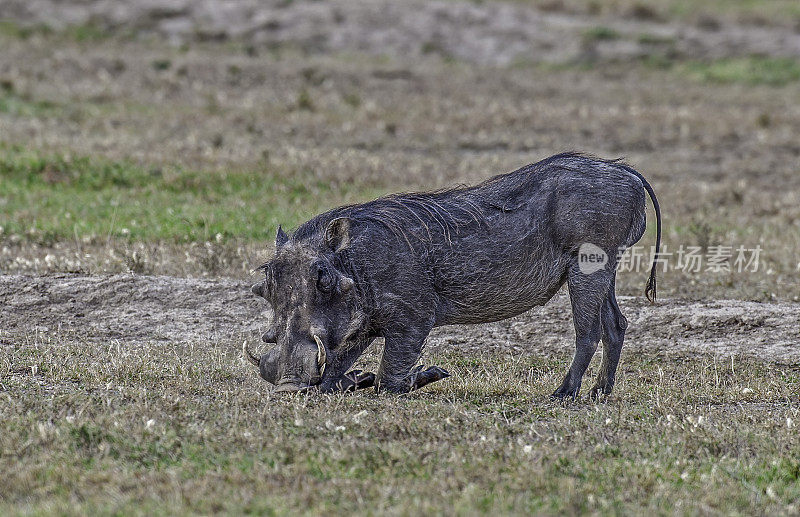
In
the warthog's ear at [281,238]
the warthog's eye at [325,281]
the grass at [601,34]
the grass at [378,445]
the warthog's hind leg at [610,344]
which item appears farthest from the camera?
the grass at [601,34]

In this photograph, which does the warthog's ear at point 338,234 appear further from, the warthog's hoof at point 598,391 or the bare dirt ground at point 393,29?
the bare dirt ground at point 393,29

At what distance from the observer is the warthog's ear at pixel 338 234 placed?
21.5ft

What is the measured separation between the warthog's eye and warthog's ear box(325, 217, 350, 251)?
0.75ft

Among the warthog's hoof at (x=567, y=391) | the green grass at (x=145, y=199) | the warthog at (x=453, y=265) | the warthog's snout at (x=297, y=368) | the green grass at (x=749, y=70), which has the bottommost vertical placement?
the green grass at (x=749, y=70)

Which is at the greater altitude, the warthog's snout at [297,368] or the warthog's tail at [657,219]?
the warthog's tail at [657,219]

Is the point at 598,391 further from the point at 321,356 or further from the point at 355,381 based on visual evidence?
the point at 321,356

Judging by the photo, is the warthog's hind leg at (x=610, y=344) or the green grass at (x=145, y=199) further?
the green grass at (x=145, y=199)

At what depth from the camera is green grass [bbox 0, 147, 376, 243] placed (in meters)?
11.6

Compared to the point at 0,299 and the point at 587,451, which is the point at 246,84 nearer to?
the point at 0,299

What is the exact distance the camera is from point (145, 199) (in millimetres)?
13219

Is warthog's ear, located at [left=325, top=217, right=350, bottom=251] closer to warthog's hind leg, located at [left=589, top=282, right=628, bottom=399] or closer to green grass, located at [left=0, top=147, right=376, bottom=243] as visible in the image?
warthog's hind leg, located at [left=589, top=282, right=628, bottom=399]

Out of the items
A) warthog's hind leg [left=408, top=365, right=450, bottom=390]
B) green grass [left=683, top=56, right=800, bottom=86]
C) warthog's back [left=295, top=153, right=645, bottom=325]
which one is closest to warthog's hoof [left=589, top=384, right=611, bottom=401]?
warthog's back [left=295, top=153, right=645, bottom=325]

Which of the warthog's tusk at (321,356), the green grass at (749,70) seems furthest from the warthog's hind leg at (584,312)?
the green grass at (749,70)

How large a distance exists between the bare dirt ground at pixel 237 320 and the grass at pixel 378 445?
3.52ft
